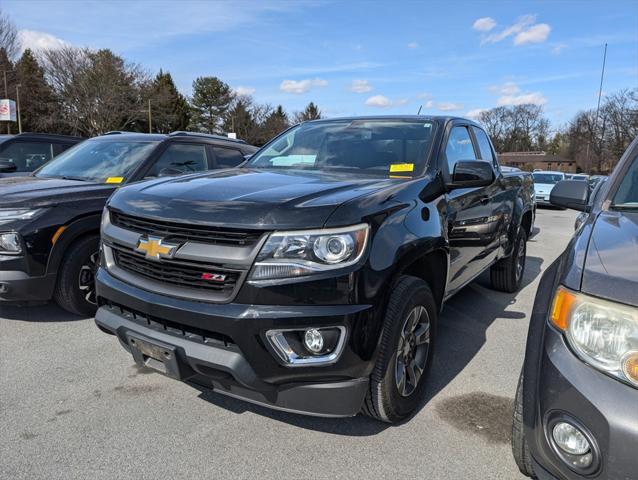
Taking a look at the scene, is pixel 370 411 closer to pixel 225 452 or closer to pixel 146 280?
pixel 225 452

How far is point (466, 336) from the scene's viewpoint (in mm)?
4145

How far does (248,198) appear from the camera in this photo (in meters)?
2.38

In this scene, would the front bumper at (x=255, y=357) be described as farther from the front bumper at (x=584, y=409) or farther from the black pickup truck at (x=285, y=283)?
the front bumper at (x=584, y=409)

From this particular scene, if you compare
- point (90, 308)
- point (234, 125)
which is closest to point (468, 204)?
point (90, 308)

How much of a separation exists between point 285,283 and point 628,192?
2005 mm

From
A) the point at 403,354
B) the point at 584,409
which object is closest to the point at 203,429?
the point at 403,354

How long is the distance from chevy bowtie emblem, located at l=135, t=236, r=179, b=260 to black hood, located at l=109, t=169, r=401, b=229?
0.13 meters

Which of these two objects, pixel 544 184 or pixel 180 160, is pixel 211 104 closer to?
pixel 544 184

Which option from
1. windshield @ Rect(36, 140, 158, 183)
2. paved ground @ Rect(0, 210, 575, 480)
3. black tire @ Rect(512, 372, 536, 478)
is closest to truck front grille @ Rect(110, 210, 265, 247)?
paved ground @ Rect(0, 210, 575, 480)

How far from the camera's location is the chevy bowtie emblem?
7.71 ft

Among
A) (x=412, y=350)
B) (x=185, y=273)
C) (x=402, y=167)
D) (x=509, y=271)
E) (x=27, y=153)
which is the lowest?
(x=509, y=271)

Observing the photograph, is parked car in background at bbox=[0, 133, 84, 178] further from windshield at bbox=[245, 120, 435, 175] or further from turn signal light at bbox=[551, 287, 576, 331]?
turn signal light at bbox=[551, 287, 576, 331]

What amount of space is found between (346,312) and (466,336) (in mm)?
2397

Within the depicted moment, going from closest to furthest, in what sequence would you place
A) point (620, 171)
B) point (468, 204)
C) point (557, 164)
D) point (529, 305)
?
point (620, 171) → point (468, 204) → point (529, 305) → point (557, 164)
